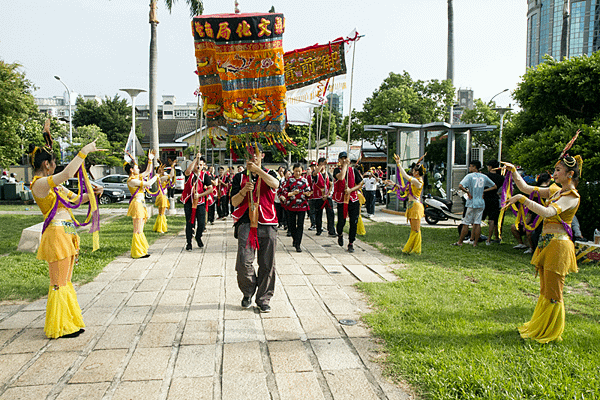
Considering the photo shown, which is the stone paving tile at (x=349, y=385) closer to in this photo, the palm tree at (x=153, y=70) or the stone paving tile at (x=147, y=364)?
the stone paving tile at (x=147, y=364)

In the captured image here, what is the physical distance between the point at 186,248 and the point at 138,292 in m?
3.17

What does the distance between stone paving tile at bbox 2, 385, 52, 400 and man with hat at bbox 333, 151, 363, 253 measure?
243 inches

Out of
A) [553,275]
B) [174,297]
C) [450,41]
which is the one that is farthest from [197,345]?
[450,41]

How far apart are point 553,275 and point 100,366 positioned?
3.94 meters

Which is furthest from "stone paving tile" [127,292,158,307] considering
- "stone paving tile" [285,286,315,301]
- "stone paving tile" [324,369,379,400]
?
"stone paving tile" [324,369,379,400]

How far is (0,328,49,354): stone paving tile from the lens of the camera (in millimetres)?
3848

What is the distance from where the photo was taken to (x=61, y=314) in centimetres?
411

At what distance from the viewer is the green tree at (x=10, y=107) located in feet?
56.9

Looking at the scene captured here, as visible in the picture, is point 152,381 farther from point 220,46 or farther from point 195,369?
point 220,46

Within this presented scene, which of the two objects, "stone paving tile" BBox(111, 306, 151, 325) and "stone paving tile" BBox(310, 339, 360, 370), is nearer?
"stone paving tile" BBox(310, 339, 360, 370)

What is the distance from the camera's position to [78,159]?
155 inches

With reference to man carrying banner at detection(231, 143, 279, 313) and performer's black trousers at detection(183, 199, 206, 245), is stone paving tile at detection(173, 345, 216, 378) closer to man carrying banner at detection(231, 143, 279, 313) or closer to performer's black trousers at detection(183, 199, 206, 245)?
man carrying banner at detection(231, 143, 279, 313)

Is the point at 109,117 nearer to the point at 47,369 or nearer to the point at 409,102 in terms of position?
the point at 409,102

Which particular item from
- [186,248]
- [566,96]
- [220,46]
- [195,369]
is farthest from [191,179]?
[566,96]
